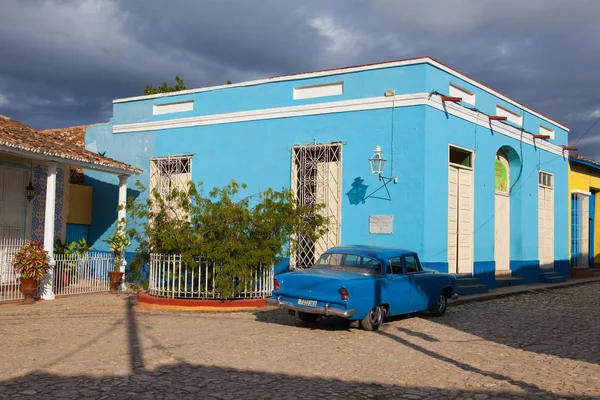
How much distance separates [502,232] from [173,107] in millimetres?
10253

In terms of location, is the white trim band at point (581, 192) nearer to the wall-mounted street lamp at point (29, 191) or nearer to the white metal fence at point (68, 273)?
the white metal fence at point (68, 273)

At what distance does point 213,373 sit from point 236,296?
578 cm

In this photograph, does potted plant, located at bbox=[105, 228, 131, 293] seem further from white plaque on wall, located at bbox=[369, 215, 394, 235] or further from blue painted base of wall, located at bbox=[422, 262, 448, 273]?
blue painted base of wall, located at bbox=[422, 262, 448, 273]

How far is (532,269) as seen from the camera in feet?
63.7

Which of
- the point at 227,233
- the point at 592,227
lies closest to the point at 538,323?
the point at 227,233

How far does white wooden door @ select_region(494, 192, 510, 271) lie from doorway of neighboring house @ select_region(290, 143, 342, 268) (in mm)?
5632

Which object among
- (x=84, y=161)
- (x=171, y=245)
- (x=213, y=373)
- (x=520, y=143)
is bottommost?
(x=213, y=373)

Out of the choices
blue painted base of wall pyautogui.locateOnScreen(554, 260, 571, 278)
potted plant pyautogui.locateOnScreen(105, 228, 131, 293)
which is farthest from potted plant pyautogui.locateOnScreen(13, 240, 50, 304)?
blue painted base of wall pyautogui.locateOnScreen(554, 260, 571, 278)

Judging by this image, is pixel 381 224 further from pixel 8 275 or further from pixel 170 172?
pixel 8 275

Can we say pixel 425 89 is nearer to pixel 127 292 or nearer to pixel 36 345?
pixel 127 292

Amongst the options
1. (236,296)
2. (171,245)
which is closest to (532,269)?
(236,296)

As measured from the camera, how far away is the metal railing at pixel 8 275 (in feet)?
43.2

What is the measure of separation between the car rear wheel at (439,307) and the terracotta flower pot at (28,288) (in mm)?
8008

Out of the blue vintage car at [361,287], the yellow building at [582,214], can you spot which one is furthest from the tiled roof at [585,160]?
the blue vintage car at [361,287]
